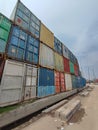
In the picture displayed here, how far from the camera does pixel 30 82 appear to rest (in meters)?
7.59

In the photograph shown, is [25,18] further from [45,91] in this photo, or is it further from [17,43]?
[45,91]

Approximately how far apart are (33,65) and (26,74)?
1.18 m

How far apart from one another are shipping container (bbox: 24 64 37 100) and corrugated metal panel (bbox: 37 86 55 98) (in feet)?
1.97

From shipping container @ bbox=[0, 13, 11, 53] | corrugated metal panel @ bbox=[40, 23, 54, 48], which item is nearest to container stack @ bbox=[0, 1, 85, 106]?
shipping container @ bbox=[0, 13, 11, 53]

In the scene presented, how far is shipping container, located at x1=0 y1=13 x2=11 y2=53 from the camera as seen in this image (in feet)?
20.1

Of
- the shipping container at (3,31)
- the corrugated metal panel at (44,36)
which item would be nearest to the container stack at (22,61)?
the shipping container at (3,31)

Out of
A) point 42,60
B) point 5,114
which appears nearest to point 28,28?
point 42,60

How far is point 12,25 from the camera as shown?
720cm

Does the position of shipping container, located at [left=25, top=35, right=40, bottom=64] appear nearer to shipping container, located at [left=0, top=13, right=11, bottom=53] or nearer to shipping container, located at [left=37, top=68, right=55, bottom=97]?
shipping container, located at [left=37, top=68, right=55, bottom=97]

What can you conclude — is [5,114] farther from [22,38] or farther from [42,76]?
[22,38]

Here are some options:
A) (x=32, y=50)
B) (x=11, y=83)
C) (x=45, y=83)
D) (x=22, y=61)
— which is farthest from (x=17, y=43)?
(x=45, y=83)

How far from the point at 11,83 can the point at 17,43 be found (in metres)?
3.10

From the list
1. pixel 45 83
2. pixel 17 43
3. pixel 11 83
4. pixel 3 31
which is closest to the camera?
pixel 11 83

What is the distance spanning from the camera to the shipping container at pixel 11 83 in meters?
5.58
